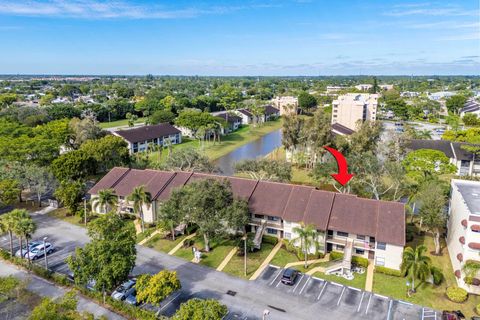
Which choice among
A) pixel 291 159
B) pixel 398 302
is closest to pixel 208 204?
pixel 398 302

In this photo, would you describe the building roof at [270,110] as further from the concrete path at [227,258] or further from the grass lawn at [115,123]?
the concrete path at [227,258]

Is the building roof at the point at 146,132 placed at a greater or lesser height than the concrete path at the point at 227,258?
greater

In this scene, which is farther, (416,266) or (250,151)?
(250,151)

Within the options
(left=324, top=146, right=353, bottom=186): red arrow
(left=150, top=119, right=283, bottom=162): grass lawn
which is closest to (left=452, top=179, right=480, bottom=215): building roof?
(left=324, top=146, right=353, bottom=186): red arrow

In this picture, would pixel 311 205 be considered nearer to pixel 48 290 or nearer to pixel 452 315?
pixel 452 315

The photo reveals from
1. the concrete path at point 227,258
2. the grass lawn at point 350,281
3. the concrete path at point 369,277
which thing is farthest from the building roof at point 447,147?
the concrete path at point 227,258

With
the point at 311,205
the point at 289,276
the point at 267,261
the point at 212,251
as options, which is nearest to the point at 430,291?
the point at 289,276
